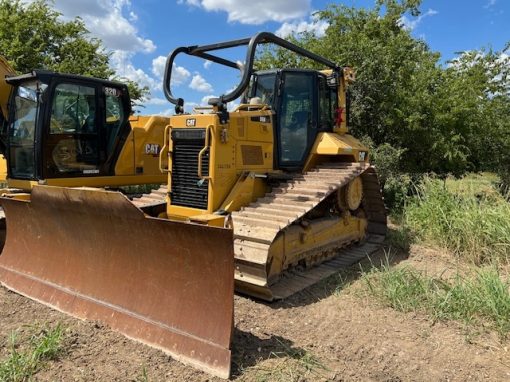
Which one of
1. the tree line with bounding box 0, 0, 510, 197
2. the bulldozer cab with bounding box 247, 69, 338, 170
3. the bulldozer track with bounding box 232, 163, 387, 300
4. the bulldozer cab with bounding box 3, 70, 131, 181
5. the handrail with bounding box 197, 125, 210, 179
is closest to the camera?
the bulldozer track with bounding box 232, 163, 387, 300

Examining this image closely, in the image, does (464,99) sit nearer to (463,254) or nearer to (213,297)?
(463,254)

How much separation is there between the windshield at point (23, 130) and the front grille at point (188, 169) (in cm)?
251

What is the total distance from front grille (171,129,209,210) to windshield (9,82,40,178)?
2505 mm

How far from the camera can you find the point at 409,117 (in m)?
10.4

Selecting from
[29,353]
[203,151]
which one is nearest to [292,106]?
[203,151]

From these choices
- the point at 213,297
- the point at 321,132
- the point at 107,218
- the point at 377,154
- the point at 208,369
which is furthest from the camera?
the point at 377,154

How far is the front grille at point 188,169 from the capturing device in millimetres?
5566

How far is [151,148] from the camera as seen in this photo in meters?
8.31

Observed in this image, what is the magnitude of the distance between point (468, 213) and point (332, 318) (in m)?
3.54

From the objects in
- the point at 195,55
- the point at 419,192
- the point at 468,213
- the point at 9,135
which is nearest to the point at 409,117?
the point at 419,192

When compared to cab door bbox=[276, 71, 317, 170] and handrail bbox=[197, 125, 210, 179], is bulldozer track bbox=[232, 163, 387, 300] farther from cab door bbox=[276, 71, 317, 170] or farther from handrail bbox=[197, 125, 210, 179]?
handrail bbox=[197, 125, 210, 179]

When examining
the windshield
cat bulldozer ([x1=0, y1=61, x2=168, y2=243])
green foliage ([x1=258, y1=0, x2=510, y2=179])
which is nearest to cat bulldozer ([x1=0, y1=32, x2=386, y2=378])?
cat bulldozer ([x1=0, y1=61, x2=168, y2=243])

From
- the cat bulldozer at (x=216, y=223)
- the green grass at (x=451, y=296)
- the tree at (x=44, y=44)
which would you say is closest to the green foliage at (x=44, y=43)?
the tree at (x=44, y=44)

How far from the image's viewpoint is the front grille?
18.3ft
